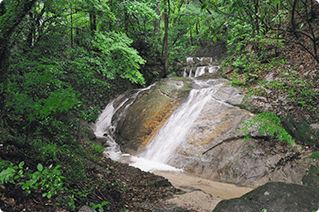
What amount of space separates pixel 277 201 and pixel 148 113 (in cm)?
763

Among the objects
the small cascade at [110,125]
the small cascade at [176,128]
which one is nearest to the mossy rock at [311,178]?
the small cascade at [176,128]

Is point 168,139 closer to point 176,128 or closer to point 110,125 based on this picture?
point 176,128

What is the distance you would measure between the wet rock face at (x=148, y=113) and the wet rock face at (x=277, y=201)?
6.29 meters

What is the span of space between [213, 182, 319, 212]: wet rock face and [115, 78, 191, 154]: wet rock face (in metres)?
6.29

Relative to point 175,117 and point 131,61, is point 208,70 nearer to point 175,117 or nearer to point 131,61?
point 175,117

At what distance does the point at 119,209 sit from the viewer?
2992 mm

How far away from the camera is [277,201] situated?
255cm

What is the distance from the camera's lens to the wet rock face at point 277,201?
2.44 m

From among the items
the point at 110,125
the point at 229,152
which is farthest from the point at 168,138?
the point at 110,125

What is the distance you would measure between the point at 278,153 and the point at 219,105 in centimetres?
306

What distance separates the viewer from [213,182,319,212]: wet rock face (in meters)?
2.44

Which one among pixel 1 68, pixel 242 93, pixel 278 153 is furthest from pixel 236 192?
pixel 1 68

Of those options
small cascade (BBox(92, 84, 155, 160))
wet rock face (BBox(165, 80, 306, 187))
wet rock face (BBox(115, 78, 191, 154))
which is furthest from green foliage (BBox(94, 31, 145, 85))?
wet rock face (BBox(165, 80, 306, 187))

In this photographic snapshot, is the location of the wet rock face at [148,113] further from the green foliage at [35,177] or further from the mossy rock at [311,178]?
the green foliage at [35,177]
